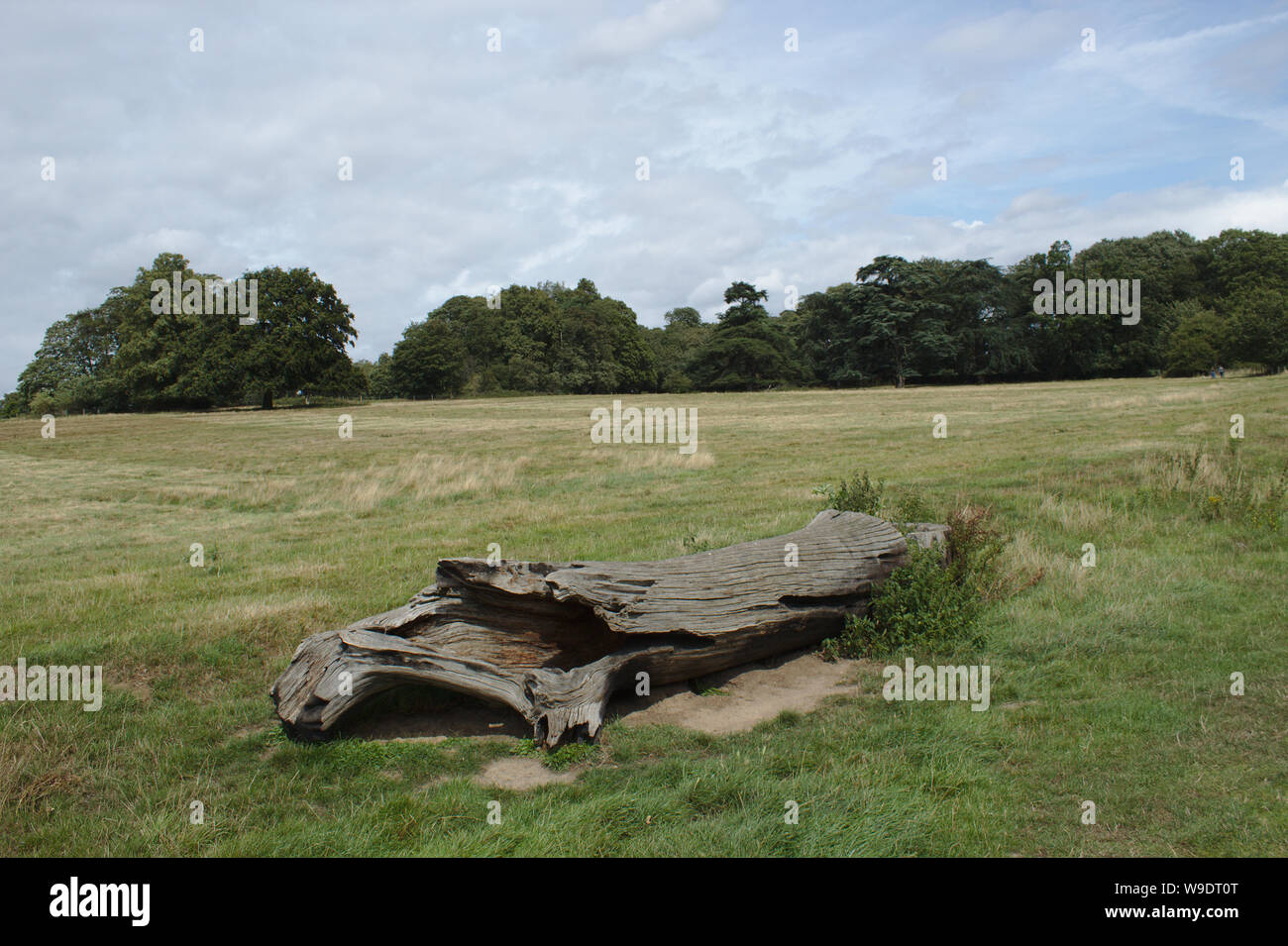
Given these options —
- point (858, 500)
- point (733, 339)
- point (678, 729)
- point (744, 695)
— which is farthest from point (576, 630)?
point (733, 339)

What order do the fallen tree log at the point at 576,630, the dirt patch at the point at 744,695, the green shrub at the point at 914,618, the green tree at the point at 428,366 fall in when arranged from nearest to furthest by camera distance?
1. the fallen tree log at the point at 576,630
2. the dirt patch at the point at 744,695
3. the green shrub at the point at 914,618
4. the green tree at the point at 428,366

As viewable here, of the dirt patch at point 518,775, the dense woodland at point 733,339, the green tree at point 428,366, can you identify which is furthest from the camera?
the green tree at point 428,366

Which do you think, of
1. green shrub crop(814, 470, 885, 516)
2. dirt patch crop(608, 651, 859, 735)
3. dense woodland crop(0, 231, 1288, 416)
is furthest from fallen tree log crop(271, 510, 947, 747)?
dense woodland crop(0, 231, 1288, 416)

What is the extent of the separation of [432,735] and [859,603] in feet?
15.6

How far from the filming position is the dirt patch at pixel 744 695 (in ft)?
22.6

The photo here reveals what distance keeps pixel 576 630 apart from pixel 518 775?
1.90 metres

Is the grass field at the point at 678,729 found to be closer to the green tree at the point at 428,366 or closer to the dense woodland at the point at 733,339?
the dense woodland at the point at 733,339

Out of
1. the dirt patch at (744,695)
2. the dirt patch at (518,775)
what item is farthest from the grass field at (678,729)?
the dirt patch at (744,695)

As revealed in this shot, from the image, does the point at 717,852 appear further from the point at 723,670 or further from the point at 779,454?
the point at 779,454

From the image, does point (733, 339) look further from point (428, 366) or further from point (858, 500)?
point (858, 500)

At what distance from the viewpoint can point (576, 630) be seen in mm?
7570

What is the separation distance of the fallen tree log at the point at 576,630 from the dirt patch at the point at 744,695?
0.52 ft

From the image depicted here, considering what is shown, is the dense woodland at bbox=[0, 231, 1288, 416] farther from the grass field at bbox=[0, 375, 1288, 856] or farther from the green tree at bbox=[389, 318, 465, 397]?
the grass field at bbox=[0, 375, 1288, 856]

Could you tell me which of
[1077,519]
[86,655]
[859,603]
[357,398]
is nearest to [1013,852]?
[859,603]
